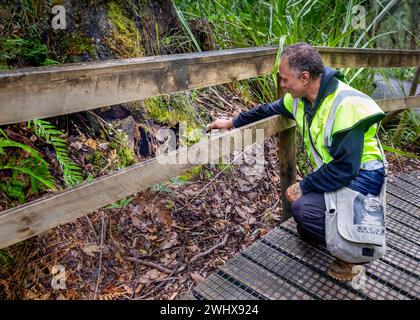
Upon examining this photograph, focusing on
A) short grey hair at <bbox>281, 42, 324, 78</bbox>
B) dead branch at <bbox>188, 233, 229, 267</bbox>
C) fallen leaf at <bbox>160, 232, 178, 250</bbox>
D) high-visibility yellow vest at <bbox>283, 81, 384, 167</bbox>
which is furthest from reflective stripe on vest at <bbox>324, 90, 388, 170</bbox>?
fallen leaf at <bbox>160, 232, 178, 250</bbox>

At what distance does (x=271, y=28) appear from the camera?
14.4 ft

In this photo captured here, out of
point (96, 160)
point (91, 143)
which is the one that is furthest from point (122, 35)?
point (96, 160)

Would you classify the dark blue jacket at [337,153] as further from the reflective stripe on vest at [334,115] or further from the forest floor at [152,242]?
the forest floor at [152,242]

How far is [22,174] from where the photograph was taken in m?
2.42

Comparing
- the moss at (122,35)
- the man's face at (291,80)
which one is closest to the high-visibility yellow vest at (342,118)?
the man's face at (291,80)

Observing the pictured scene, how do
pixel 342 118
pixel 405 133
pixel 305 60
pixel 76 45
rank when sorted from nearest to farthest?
1. pixel 342 118
2. pixel 305 60
3. pixel 76 45
4. pixel 405 133

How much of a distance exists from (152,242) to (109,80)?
1.41 meters

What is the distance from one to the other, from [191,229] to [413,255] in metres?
1.65

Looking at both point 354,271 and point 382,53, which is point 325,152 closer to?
point 354,271

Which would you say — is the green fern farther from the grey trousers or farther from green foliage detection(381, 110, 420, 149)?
green foliage detection(381, 110, 420, 149)

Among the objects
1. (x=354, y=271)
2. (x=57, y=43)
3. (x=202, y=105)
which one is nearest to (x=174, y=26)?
(x=202, y=105)

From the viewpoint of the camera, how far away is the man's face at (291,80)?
91.5 inches

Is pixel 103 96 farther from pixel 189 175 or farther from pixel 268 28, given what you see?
pixel 268 28

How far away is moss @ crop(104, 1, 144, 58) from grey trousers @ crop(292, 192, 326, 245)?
2057 mm
